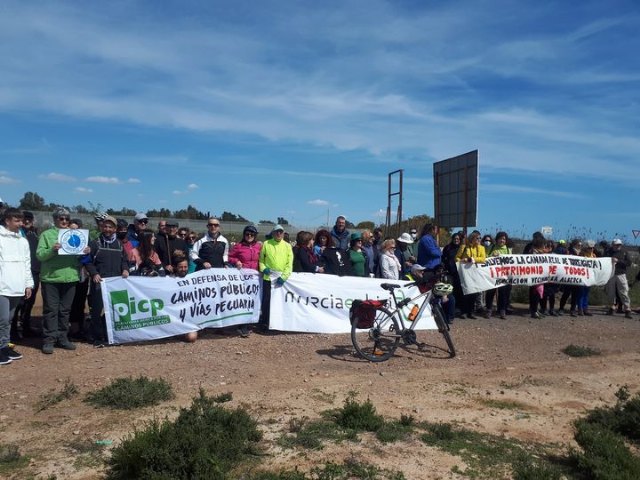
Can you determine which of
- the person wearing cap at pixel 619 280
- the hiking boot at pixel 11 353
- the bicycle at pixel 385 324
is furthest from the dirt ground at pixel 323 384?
the person wearing cap at pixel 619 280

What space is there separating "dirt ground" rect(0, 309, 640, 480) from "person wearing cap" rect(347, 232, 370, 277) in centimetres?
168

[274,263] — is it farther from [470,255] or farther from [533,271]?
[533,271]

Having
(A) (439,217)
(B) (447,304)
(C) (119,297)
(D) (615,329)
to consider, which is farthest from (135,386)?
(A) (439,217)

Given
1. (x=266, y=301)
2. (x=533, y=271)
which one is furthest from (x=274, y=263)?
(x=533, y=271)

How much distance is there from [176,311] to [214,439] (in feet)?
14.9

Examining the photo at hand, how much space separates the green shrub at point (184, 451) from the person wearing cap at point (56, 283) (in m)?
4.01

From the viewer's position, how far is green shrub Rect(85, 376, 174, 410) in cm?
550

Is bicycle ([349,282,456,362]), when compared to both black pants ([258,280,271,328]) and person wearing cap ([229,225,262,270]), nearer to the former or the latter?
black pants ([258,280,271,328])

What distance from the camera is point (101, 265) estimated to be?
320 inches

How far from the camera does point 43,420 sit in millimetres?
5164

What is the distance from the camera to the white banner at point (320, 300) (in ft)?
30.7

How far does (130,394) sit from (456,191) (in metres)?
10.6

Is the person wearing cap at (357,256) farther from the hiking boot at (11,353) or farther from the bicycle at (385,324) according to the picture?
the hiking boot at (11,353)

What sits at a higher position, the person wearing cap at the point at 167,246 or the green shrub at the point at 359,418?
the person wearing cap at the point at 167,246
